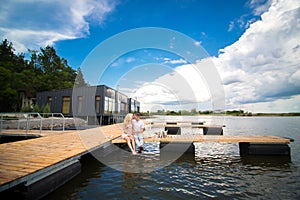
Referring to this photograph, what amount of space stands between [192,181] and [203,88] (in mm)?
10914

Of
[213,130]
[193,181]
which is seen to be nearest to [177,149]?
[193,181]

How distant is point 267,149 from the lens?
7590 mm

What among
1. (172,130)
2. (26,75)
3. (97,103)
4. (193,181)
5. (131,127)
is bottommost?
(193,181)

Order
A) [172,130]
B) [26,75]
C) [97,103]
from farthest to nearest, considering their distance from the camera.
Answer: [26,75] → [97,103] → [172,130]

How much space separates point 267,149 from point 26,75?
3273cm

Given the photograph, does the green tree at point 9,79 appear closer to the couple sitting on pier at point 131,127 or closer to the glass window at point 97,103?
the glass window at point 97,103

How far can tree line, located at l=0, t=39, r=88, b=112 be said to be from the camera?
78.4 feet

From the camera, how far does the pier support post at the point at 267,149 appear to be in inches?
294

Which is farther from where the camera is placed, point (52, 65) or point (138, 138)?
point (52, 65)

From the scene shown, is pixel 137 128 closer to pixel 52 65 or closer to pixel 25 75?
pixel 25 75

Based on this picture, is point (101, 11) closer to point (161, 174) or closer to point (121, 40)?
point (121, 40)

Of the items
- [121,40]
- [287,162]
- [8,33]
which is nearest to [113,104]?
[121,40]

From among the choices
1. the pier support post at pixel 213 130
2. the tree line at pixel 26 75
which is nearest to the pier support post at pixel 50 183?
the pier support post at pixel 213 130

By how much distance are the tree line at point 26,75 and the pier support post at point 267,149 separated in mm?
27086
